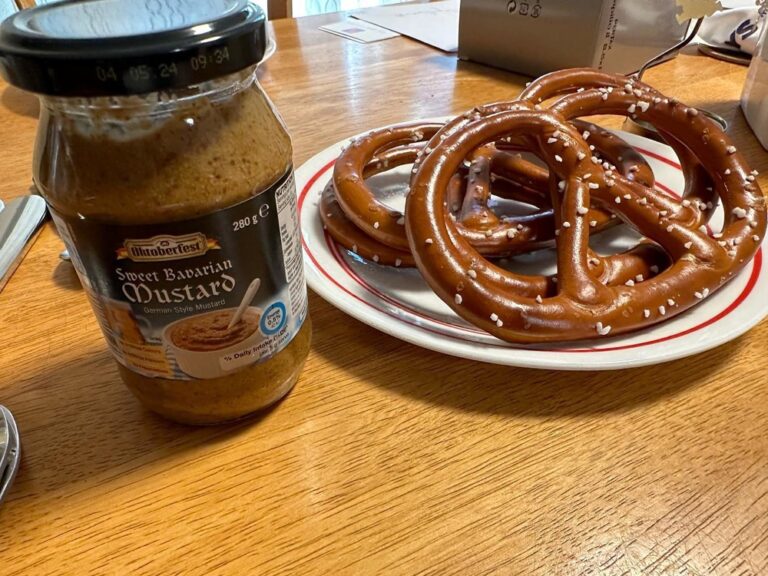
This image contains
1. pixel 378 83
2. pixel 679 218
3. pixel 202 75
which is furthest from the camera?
pixel 378 83

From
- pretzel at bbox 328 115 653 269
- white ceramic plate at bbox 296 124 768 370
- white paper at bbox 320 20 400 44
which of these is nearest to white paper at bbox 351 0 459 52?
white paper at bbox 320 20 400 44

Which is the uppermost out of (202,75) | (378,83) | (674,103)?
(202,75)

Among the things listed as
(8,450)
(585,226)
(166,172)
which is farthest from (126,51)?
(585,226)

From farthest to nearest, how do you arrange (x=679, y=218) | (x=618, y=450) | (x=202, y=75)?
(x=679, y=218)
(x=618, y=450)
(x=202, y=75)

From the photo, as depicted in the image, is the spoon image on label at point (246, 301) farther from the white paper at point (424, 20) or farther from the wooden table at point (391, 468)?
the white paper at point (424, 20)

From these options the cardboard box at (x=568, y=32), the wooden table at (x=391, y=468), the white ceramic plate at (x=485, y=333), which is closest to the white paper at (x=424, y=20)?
the cardboard box at (x=568, y=32)

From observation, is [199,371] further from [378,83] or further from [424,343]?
[378,83]

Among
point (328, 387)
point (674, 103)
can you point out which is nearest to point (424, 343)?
point (328, 387)
